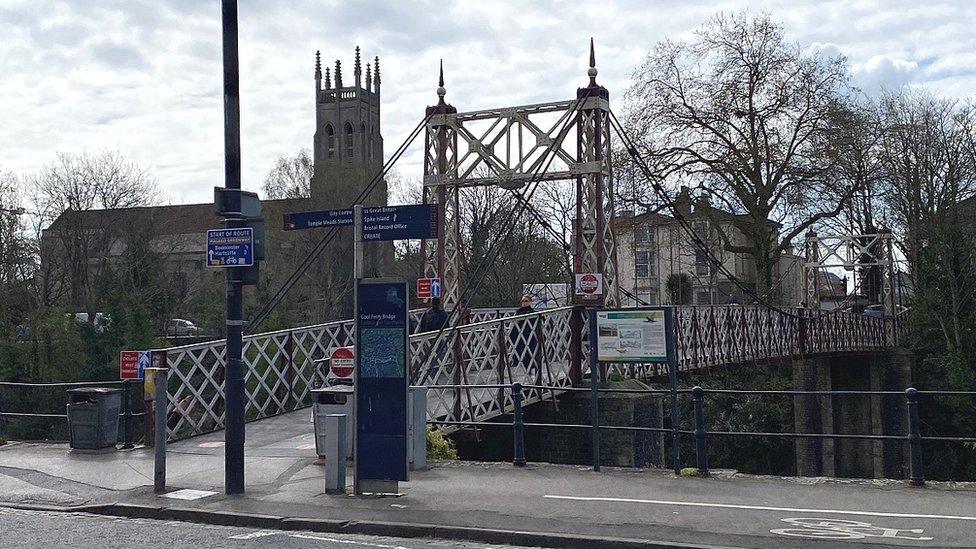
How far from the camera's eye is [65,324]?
36844mm

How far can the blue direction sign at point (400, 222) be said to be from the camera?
11.1 meters

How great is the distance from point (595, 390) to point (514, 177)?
41.2ft

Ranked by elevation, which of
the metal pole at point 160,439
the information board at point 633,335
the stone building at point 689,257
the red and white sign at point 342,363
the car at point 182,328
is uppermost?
the stone building at point 689,257

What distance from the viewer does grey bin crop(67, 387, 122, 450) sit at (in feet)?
50.9

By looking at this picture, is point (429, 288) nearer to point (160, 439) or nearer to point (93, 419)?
point (93, 419)

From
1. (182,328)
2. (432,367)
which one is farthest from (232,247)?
(182,328)

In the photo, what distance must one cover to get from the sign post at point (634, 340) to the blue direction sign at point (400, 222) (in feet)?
11.1

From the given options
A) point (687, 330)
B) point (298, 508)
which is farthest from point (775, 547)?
point (687, 330)

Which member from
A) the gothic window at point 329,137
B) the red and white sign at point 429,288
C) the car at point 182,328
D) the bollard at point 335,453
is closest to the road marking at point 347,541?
the bollard at point 335,453

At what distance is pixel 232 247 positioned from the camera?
1177 centimetres

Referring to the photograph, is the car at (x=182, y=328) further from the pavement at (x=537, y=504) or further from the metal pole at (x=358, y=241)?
the metal pole at (x=358, y=241)

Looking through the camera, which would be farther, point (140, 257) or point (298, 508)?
point (140, 257)

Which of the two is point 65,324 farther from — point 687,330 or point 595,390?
point 595,390

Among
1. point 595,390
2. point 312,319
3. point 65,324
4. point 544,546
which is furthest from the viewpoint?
point 312,319
